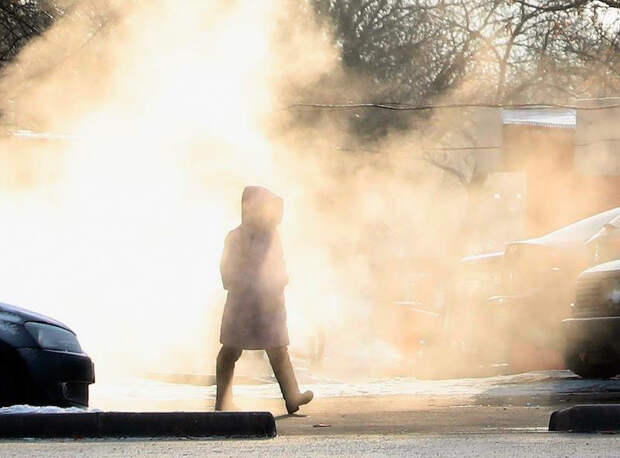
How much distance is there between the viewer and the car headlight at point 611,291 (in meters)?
14.7

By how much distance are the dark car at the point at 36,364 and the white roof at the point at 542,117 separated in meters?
22.4

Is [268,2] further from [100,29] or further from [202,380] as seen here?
[202,380]

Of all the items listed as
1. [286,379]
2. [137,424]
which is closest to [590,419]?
[137,424]

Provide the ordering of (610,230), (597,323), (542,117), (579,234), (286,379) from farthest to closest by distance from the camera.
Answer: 1. (542,117)
2. (579,234)
3. (610,230)
4. (597,323)
5. (286,379)

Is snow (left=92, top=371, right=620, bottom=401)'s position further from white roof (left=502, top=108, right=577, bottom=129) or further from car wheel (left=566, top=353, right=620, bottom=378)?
white roof (left=502, top=108, right=577, bottom=129)

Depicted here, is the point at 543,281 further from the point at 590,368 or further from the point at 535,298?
the point at 590,368

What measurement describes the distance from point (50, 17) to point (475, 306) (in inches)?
278

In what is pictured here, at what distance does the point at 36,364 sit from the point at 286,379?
8.43ft

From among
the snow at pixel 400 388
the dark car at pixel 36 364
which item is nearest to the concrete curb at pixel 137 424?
the dark car at pixel 36 364

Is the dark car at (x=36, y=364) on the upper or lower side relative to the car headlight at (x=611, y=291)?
lower

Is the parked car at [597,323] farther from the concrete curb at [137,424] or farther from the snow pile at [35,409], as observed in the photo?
the snow pile at [35,409]

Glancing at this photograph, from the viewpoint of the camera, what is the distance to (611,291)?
1474 centimetres

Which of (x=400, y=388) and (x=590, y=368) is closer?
(x=590, y=368)

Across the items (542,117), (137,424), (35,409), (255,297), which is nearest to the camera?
(137,424)
